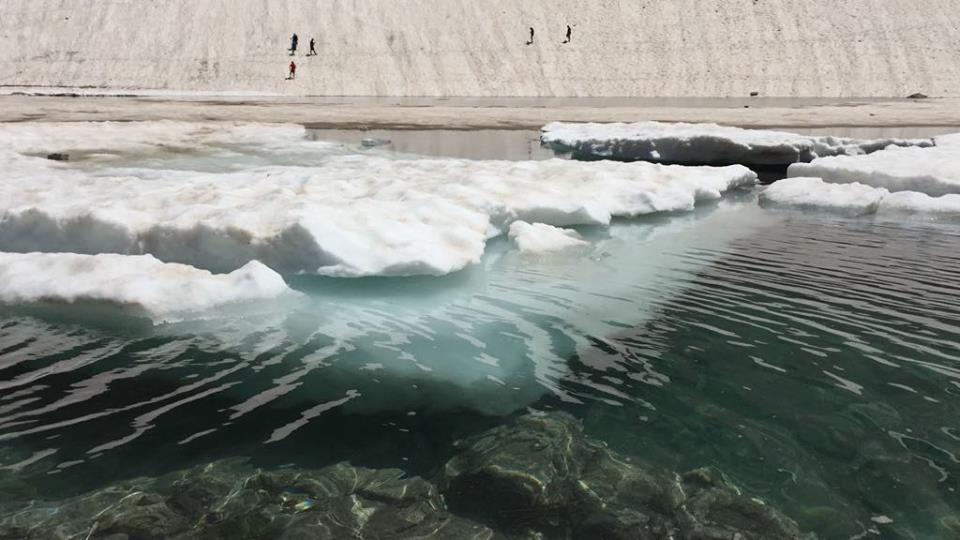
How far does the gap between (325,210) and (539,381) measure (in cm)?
407

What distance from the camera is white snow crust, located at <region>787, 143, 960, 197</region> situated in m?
13.6

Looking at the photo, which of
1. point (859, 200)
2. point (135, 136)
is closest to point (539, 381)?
point (859, 200)

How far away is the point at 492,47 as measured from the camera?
5819 centimetres

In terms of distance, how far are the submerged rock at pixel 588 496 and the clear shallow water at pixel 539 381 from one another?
0.58ft

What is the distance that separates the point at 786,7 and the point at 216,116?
51.4 metres

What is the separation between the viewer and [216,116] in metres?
31.2

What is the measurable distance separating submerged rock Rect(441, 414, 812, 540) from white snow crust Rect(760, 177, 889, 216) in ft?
33.8

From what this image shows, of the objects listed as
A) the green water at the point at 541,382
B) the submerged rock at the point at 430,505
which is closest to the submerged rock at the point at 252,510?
the submerged rock at the point at 430,505

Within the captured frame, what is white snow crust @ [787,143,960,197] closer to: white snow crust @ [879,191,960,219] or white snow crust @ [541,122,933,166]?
white snow crust @ [879,191,960,219]

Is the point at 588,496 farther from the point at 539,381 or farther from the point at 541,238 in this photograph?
the point at 541,238

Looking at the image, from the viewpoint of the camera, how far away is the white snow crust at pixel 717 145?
18.6m

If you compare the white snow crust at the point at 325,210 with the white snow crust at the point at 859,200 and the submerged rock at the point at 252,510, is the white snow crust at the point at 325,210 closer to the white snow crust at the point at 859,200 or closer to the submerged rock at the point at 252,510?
the white snow crust at the point at 859,200

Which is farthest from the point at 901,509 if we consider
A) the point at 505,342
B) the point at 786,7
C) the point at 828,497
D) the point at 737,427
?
the point at 786,7

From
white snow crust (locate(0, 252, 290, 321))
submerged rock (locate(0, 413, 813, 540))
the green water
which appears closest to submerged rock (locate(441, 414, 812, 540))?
submerged rock (locate(0, 413, 813, 540))
